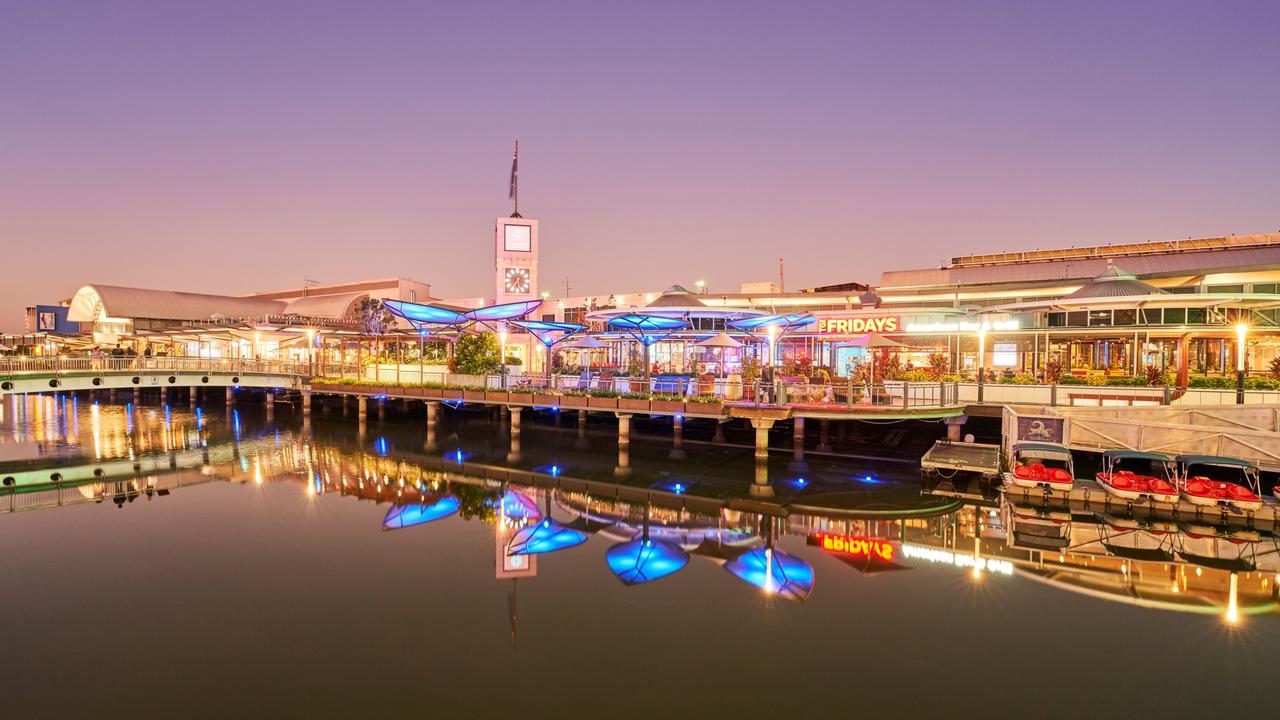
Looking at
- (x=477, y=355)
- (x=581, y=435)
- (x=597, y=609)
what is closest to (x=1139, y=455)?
(x=597, y=609)

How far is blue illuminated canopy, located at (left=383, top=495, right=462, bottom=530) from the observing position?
15016 millimetres

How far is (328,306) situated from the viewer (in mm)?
63125

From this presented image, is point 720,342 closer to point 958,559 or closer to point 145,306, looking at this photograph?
point 958,559

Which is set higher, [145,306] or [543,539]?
[145,306]

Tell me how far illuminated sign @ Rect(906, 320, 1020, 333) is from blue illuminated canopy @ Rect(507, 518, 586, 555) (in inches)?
929

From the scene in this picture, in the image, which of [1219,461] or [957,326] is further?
[957,326]

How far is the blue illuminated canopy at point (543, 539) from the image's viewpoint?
1313 cm

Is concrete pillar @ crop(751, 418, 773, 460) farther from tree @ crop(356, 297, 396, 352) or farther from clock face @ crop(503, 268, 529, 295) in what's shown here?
tree @ crop(356, 297, 396, 352)

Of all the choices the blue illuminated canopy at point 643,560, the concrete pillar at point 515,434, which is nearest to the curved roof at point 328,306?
the concrete pillar at point 515,434

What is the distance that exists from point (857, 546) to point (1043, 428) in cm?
877

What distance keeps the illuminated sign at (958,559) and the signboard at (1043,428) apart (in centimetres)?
718

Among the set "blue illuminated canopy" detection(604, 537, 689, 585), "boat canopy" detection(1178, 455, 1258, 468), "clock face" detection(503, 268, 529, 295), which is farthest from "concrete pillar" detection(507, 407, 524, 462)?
"boat canopy" detection(1178, 455, 1258, 468)

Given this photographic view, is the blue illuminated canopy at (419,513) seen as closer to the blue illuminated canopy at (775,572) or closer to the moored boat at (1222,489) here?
the blue illuminated canopy at (775,572)

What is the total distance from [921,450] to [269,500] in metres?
23.3
